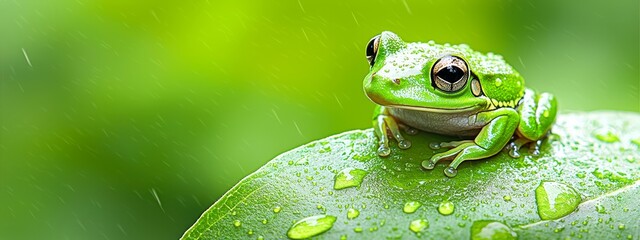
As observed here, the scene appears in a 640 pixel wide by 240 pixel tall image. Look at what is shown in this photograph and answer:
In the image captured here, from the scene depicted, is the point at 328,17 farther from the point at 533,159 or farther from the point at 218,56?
the point at 533,159

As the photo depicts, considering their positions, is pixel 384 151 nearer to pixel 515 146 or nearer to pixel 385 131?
pixel 385 131

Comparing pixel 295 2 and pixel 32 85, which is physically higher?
pixel 295 2

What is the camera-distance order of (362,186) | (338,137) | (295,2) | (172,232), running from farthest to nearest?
(295,2) < (172,232) < (338,137) < (362,186)

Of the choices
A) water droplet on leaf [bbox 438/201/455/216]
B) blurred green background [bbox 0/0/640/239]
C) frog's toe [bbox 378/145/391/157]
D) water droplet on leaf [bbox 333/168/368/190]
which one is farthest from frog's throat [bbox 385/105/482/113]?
blurred green background [bbox 0/0/640/239]

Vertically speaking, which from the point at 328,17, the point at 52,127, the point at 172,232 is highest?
the point at 328,17

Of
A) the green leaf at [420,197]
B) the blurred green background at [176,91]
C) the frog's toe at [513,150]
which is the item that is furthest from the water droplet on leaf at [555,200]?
the blurred green background at [176,91]

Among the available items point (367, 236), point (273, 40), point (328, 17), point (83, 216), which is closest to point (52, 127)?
point (83, 216)

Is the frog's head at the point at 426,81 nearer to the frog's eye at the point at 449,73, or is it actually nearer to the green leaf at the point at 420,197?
the frog's eye at the point at 449,73
